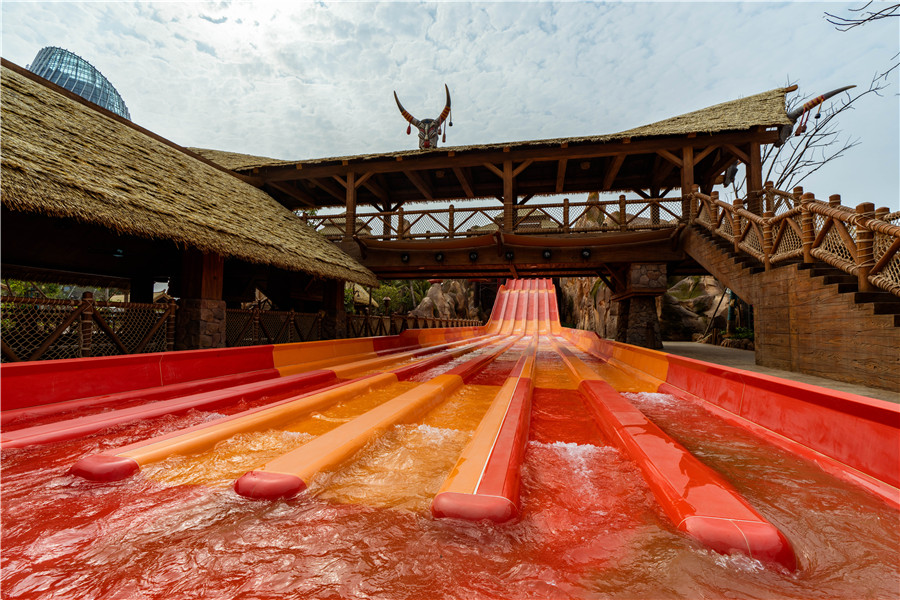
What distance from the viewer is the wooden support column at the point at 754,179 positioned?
8.52m

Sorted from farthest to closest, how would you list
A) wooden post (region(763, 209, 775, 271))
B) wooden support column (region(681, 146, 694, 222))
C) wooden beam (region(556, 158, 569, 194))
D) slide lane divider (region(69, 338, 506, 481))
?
1. wooden beam (region(556, 158, 569, 194))
2. wooden support column (region(681, 146, 694, 222))
3. wooden post (region(763, 209, 775, 271))
4. slide lane divider (region(69, 338, 506, 481))

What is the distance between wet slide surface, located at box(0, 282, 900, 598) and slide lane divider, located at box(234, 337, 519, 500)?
3 centimetres

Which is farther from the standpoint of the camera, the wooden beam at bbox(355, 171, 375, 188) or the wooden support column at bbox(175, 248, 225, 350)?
the wooden beam at bbox(355, 171, 375, 188)

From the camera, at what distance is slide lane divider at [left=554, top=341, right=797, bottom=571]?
118cm

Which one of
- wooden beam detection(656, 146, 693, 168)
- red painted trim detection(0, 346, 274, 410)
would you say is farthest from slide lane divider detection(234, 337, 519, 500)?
wooden beam detection(656, 146, 693, 168)

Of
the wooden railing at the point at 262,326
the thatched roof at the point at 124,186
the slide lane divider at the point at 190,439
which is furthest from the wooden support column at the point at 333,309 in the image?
the slide lane divider at the point at 190,439

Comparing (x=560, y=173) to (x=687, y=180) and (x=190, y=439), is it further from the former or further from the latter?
(x=190, y=439)

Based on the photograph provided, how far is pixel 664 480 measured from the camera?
1.63 meters

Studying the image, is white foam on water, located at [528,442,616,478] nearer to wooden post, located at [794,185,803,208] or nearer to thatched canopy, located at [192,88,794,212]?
wooden post, located at [794,185,803,208]

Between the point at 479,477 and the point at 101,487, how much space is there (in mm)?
1812

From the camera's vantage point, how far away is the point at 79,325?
15.0ft

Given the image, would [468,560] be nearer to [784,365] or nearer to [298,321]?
[784,365]

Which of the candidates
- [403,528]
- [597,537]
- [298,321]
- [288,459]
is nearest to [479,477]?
[403,528]

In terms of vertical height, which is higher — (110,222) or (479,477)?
(110,222)
